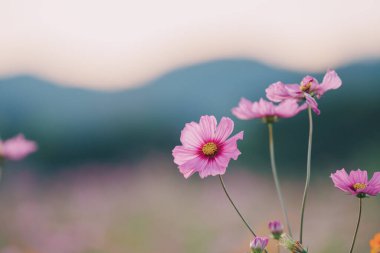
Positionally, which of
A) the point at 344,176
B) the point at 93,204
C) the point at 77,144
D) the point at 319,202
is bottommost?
the point at 344,176

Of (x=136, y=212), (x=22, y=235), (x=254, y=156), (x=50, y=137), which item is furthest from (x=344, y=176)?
(x=50, y=137)

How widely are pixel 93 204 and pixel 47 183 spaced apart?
0.83m

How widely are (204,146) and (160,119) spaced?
4.10 m

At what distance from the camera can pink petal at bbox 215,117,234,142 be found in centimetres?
90

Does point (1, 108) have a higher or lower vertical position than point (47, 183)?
higher

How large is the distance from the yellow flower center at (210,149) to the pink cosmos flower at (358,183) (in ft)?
0.63

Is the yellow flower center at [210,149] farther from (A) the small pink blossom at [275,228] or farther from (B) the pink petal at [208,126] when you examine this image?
(A) the small pink blossom at [275,228]

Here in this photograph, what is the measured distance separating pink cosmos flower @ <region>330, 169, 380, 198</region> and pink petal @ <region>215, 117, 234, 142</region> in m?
0.18

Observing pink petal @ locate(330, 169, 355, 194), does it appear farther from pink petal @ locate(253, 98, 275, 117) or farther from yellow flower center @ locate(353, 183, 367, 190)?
pink petal @ locate(253, 98, 275, 117)

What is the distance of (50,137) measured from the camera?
4.97m

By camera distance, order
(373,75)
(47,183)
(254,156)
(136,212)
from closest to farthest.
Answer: (136,212) → (47,183) → (254,156) → (373,75)

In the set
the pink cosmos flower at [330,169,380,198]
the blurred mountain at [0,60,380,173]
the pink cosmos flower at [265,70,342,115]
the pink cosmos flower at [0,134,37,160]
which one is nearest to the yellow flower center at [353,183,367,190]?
the pink cosmos flower at [330,169,380,198]

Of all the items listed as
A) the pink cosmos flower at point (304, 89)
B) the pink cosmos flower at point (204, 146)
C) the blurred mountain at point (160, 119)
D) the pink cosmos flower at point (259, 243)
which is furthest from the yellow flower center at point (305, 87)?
the blurred mountain at point (160, 119)

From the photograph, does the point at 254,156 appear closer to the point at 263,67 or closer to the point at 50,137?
the point at 50,137
